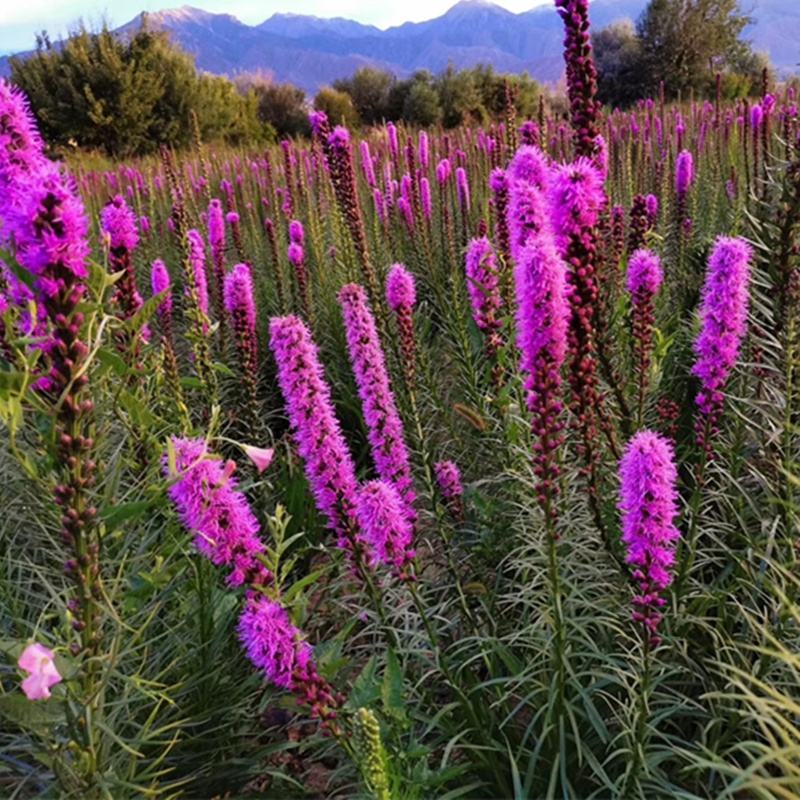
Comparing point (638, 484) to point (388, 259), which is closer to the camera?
point (638, 484)

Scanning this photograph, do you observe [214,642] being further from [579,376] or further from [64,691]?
[579,376]

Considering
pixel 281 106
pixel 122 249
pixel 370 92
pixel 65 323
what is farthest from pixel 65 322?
pixel 281 106

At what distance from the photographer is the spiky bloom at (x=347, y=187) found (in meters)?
3.16

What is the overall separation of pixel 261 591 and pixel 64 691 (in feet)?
1.37

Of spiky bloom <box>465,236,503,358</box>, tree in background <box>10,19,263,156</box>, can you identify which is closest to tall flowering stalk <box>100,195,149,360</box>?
spiky bloom <box>465,236,503,358</box>

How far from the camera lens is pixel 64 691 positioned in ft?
4.45

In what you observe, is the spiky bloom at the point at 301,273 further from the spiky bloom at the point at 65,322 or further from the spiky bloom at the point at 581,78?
the spiky bloom at the point at 65,322

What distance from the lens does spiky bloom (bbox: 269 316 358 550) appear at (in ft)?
5.08

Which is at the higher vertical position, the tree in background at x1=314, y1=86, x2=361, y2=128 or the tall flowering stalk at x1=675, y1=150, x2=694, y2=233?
the tree in background at x1=314, y1=86, x2=361, y2=128

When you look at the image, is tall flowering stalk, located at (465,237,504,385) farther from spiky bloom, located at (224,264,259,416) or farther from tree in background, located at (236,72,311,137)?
tree in background, located at (236,72,311,137)

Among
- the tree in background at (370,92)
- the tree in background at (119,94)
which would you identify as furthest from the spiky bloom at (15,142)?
the tree in background at (370,92)

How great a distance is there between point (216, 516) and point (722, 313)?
1.23 m

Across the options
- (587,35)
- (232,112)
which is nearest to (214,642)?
(587,35)

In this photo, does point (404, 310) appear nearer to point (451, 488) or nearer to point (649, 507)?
point (451, 488)
